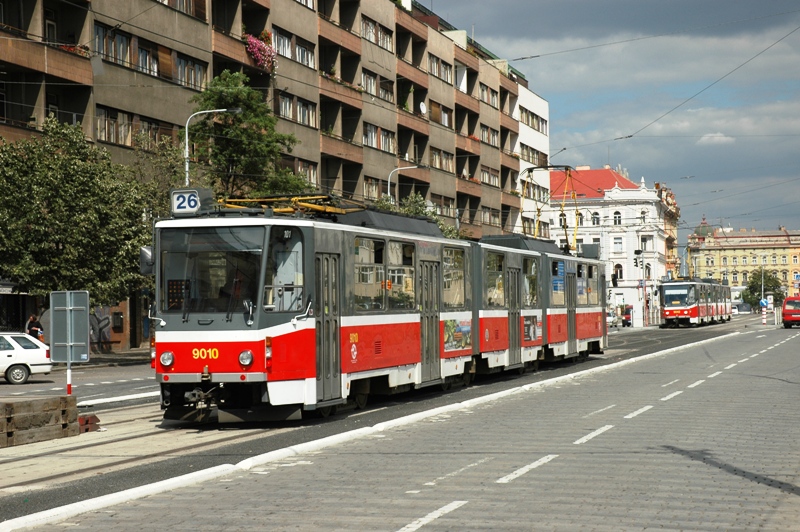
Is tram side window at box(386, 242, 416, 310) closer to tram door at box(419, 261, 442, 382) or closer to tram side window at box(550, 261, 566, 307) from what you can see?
tram door at box(419, 261, 442, 382)

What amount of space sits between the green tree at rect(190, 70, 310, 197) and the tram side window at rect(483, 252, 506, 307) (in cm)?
2052

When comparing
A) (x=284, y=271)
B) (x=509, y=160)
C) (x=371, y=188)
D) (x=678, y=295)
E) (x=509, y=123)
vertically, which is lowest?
(x=284, y=271)

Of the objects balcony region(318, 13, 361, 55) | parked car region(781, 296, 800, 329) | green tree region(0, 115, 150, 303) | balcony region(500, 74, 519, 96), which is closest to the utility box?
green tree region(0, 115, 150, 303)

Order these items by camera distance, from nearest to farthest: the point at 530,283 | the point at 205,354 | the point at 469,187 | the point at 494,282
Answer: the point at 205,354 < the point at 494,282 < the point at 530,283 < the point at 469,187

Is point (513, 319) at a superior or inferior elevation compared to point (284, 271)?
inferior

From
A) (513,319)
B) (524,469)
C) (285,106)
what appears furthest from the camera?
(285,106)

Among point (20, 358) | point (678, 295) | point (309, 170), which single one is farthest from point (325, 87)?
point (20, 358)

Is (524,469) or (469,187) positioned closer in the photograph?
(524,469)

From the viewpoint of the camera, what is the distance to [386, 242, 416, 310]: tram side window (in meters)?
19.9

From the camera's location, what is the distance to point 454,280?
2339cm

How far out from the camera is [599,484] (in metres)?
10.5

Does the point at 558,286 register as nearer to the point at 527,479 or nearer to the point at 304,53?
the point at 527,479

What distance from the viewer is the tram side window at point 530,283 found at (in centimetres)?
2864

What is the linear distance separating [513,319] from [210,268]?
41.3ft
